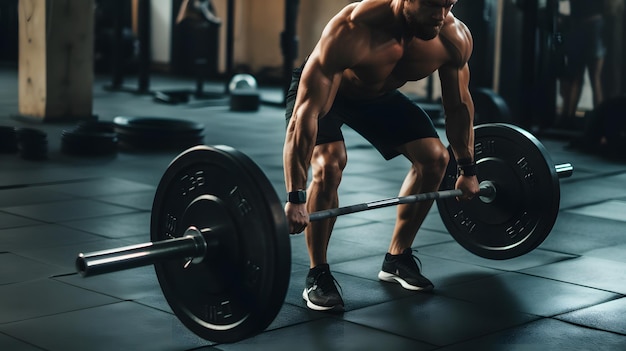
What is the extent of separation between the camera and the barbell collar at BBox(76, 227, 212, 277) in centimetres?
226

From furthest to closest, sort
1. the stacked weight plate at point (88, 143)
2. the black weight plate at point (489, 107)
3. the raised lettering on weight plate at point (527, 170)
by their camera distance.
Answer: the black weight plate at point (489, 107)
the stacked weight plate at point (88, 143)
the raised lettering on weight plate at point (527, 170)

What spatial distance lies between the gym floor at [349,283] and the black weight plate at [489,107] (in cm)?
122

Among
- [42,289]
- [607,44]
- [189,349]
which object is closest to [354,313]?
[189,349]

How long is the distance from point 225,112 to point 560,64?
10.2 feet

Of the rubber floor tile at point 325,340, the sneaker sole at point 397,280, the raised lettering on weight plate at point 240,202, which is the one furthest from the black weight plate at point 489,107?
the raised lettering on weight plate at point 240,202

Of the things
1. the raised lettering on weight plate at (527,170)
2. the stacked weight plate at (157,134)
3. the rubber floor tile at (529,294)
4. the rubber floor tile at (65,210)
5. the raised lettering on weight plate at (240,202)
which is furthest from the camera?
the stacked weight plate at (157,134)

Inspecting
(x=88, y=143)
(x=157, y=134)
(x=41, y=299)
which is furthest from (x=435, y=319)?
(x=157, y=134)

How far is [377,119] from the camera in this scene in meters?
3.01

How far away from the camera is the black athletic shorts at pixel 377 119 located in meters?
2.96

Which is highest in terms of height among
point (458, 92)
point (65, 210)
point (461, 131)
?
point (458, 92)

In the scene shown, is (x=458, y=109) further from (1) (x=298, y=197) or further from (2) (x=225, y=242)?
(2) (x=225, y=242)

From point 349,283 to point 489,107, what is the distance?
3690 millimetres

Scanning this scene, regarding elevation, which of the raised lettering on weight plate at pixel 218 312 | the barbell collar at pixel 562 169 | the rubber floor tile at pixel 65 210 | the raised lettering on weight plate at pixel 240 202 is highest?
the raised lettering on weight plate at pixel 240 202

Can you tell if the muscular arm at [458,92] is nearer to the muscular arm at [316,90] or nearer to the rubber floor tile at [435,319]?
the muscular arm at [316,90]
